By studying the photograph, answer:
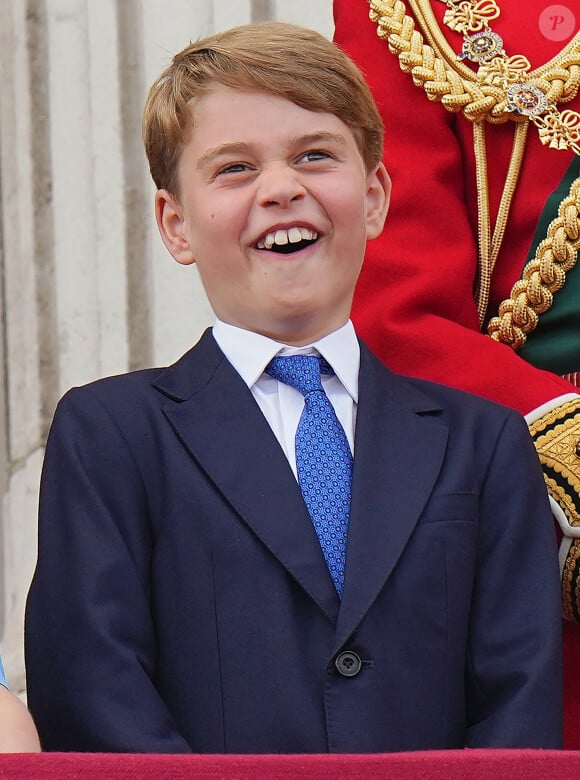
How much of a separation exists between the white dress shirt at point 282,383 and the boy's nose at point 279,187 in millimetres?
120

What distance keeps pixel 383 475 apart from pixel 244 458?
0.12 m

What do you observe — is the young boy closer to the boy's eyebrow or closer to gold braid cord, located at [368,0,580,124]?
the boy's eyebrow

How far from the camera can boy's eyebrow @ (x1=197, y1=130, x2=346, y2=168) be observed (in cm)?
150

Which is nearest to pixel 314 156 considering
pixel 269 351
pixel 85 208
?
pixel 269 351

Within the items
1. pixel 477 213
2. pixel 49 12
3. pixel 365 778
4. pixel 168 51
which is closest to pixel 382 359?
pixel 477 213

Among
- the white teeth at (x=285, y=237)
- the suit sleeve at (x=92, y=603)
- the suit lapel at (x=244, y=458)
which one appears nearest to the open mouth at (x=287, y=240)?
the white teeth at (x=285, y=237)

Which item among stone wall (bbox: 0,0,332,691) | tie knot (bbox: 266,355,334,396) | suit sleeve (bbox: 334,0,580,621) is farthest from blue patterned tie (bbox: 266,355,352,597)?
stone wall (bbox: 0,0,332,691)

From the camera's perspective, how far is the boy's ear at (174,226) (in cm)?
159

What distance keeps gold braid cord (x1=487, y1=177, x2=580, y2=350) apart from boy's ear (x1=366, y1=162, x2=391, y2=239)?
17 cm

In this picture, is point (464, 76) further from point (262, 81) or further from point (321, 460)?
point (321, 460)

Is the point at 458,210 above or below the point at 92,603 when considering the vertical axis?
above

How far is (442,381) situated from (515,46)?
0.38 metres

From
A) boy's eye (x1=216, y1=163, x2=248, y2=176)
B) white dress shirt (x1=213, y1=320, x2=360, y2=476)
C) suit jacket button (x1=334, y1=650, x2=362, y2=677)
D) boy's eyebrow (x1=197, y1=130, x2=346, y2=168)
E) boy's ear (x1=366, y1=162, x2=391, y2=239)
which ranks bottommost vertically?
suit jacket button (x1=334, y1=650, x2=362, y2=677)

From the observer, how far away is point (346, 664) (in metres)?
1.35
